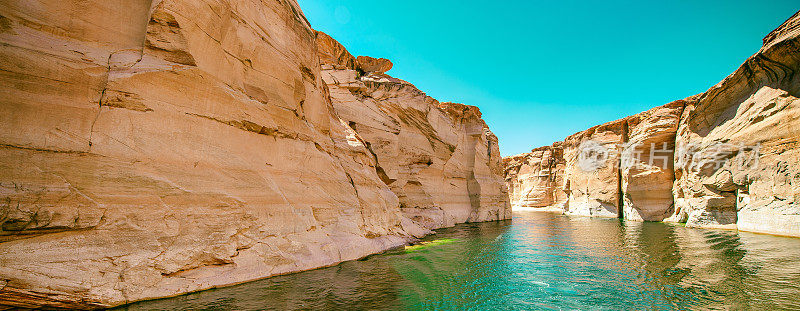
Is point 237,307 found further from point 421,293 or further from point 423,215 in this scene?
point 423,215

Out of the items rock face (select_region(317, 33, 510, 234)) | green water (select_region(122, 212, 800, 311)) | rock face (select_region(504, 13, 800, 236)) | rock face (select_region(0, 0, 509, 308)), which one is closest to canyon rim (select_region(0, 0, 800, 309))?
rock face (select_region(0, 0, 509, 308))

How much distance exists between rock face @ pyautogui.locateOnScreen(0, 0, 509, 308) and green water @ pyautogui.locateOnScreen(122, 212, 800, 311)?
2.39 ft

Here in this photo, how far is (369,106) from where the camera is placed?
52.5ft

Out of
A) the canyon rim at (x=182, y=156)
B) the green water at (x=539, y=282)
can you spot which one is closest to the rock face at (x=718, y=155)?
the canyon rim at (x=182, y=156)

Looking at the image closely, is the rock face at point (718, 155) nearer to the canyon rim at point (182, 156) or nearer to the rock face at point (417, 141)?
the canyon rim at point (182, 156)

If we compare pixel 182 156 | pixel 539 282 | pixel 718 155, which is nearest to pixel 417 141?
pixel 539 282

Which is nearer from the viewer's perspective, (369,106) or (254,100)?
(254,100)

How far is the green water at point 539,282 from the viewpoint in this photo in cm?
549

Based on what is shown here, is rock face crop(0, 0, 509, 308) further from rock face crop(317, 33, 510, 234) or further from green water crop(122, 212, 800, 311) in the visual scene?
rock face crop(317, 33, 510, 234)

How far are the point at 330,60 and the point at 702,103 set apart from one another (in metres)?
22.6

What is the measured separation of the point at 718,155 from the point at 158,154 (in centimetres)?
2471

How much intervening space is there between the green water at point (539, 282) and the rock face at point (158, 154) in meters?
0.73

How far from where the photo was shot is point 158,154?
18.3 feet

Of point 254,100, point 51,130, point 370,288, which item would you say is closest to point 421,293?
point 370,288
